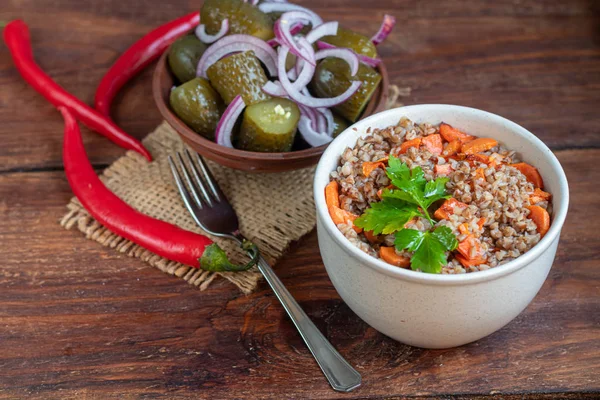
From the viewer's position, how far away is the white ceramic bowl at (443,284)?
1.76 metres

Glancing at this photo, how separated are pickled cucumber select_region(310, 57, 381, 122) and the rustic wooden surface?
0.50 m

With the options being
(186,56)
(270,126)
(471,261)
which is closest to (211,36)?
(186,56)

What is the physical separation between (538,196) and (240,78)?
3.70 ft

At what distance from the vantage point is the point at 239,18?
265cm

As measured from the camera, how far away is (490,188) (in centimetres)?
194

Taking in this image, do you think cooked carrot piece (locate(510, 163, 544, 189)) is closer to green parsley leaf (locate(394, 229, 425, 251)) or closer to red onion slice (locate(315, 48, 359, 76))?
green parsley leaf (locate(394, 229, 425, 251))

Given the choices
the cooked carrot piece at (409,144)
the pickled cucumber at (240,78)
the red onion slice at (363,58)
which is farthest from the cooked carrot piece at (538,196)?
the pickled cucumber at (240,78)

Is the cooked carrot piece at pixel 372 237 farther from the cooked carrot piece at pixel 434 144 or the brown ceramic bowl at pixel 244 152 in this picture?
the brown ceramic bowl at pixel 244 152

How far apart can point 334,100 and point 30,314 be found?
1.30 metres

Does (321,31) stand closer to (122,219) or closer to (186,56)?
(186,56)

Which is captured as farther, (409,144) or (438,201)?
(409,144)

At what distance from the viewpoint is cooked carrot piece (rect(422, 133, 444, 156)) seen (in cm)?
211

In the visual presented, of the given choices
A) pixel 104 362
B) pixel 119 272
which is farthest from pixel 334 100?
pixel 104 362

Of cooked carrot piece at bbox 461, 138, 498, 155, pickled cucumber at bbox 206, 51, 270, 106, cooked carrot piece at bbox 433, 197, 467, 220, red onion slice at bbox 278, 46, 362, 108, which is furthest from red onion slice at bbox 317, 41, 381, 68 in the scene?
cooked carrot piece at bbox 433, 197, 467, 220
